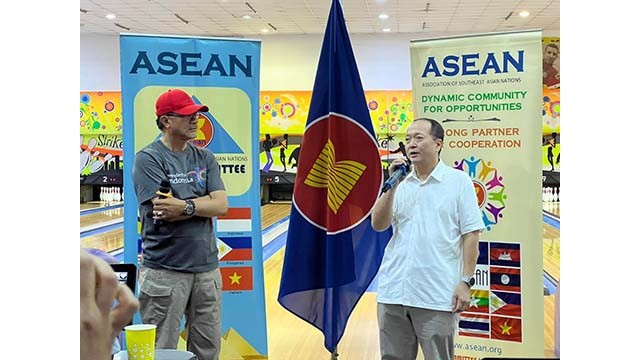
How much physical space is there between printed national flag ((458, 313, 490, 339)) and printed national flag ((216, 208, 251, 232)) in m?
1.26

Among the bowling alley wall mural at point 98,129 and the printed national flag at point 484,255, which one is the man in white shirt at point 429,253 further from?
the bowling alley wall mural at point 98,129

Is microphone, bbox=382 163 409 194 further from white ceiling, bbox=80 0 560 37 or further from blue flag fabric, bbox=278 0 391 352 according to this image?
white ceiling, bbox=80 0 560 37

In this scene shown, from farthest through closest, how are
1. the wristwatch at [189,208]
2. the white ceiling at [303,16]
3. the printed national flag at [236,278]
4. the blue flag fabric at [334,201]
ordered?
the white ceiling at [303,16], the printed national flag at [236,278], the blue flag fabric at [334,201], the wristwatch at [189,208]

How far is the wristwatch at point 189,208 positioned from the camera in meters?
2.67

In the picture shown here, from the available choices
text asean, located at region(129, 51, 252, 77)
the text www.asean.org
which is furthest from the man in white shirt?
text asean, located at region(129, 51, 252, 77)

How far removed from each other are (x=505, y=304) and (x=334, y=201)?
1.09 meters

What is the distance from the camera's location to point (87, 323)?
30.4 inches

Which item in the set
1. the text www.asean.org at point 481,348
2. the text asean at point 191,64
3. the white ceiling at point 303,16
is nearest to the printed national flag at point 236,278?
the text asean at point 191,64

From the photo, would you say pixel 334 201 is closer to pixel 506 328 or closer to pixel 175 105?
pixel 175 105

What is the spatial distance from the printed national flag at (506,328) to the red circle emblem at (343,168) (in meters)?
0.96

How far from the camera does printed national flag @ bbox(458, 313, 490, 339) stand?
3385 mm
